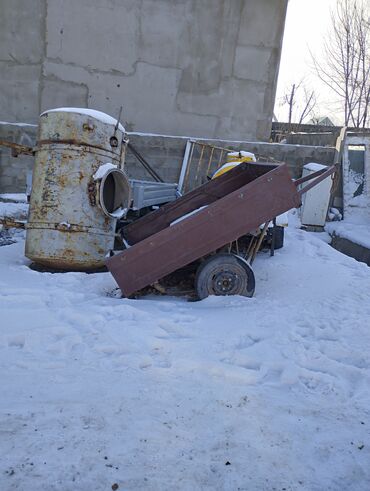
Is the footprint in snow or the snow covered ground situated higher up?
the snow covered ground

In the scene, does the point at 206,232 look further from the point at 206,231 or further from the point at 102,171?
the point at 102,171

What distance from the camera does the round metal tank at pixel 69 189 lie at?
4.64m

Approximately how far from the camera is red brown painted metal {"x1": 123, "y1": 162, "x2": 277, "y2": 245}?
5004 mm

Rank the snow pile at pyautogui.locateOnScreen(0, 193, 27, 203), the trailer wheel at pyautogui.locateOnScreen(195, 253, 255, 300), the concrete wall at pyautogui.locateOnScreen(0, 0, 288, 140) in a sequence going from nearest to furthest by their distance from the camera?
the trailer wheel at pyautogui.locateOnScreen(195, 253, 255, 300) → the snow pile at pyautogui.locateOnScreen(0, 193, 27, 203) → the concrete wall at pyautogui.locateOnScreen(0, 0, 288, 140)

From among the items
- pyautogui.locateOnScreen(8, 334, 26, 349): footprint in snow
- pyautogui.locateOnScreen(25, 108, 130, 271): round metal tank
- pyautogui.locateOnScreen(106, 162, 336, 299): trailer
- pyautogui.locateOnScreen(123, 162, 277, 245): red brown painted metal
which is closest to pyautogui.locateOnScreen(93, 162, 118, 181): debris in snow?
pyautogui.locateOnScreen(25, 108, 130, 271): round metal tank

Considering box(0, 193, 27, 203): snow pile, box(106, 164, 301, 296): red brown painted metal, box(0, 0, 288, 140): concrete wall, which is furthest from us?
box(0, 0, 288, 140): concrete wall

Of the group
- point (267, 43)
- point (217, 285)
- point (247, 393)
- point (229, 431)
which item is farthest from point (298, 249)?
point (267, 43)

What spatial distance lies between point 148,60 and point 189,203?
5650 millimetres

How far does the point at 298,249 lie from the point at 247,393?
3915mm

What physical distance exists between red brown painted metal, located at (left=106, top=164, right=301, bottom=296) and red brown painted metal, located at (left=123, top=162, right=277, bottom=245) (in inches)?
46.9

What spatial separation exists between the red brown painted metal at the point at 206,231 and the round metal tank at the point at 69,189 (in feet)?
3.89

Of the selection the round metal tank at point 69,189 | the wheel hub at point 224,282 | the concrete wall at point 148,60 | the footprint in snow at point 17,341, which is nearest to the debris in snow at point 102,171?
the round metal tank at point 69,189

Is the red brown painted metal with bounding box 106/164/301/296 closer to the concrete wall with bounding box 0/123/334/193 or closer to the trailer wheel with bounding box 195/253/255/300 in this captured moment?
the trailer wheel with bounding box 195/253/255/300

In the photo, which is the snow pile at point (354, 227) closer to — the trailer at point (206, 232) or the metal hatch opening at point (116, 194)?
the trailer at point (206, 232)
